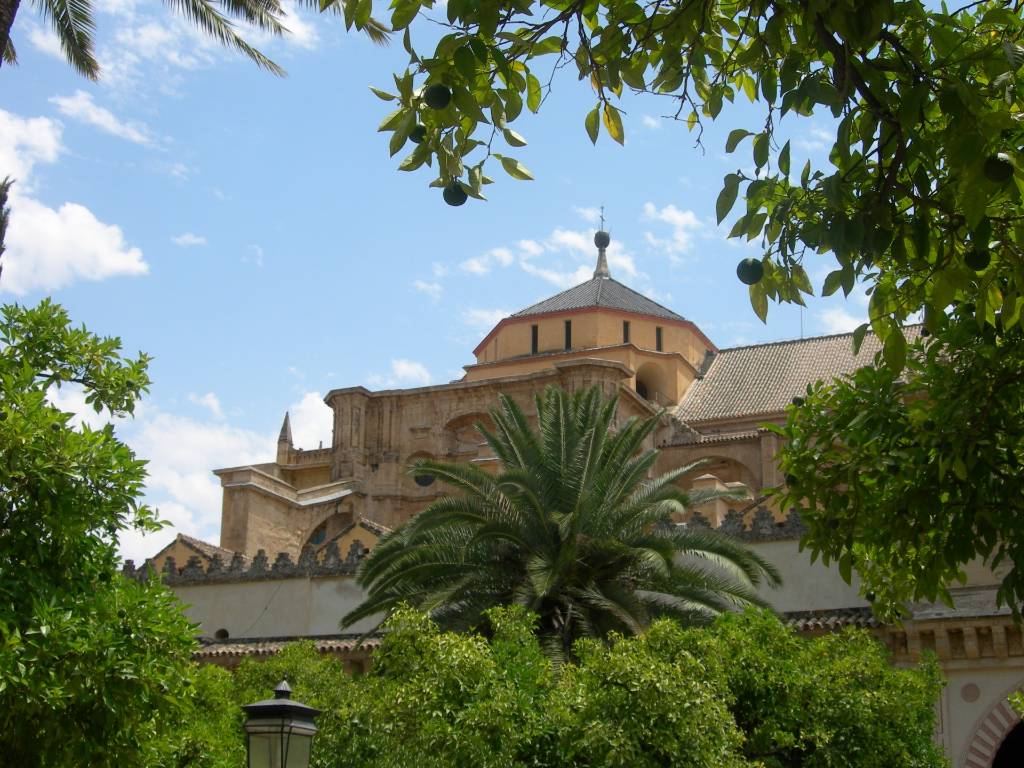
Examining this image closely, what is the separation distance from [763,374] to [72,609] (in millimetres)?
34302

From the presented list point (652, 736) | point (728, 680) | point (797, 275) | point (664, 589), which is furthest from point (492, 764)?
point (797, 275)

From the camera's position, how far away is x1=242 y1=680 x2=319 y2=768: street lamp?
7.26 m

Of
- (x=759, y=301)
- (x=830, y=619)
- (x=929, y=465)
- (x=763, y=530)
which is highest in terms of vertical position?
(x=763, y=530)

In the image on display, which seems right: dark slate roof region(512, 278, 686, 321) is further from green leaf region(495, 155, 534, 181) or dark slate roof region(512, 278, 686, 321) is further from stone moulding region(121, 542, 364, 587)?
green leaf region(495, 155, 534, 181)

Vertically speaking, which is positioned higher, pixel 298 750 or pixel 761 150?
pixel 761 150

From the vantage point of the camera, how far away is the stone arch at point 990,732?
17375mm

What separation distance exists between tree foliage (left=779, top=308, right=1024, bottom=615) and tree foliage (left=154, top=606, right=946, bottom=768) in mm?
4840

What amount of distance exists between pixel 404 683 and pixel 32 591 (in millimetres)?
5652

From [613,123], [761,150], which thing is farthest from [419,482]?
[761,150]

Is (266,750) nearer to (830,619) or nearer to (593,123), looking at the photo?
(593,123)

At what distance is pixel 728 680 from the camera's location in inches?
544

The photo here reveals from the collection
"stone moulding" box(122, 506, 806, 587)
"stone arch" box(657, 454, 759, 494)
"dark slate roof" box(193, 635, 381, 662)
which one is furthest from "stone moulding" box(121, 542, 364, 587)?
"stone arch" box(657, 454, 759, 494)

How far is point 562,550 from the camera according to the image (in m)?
16.2

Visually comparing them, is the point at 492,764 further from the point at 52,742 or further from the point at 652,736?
the point at 52,742
